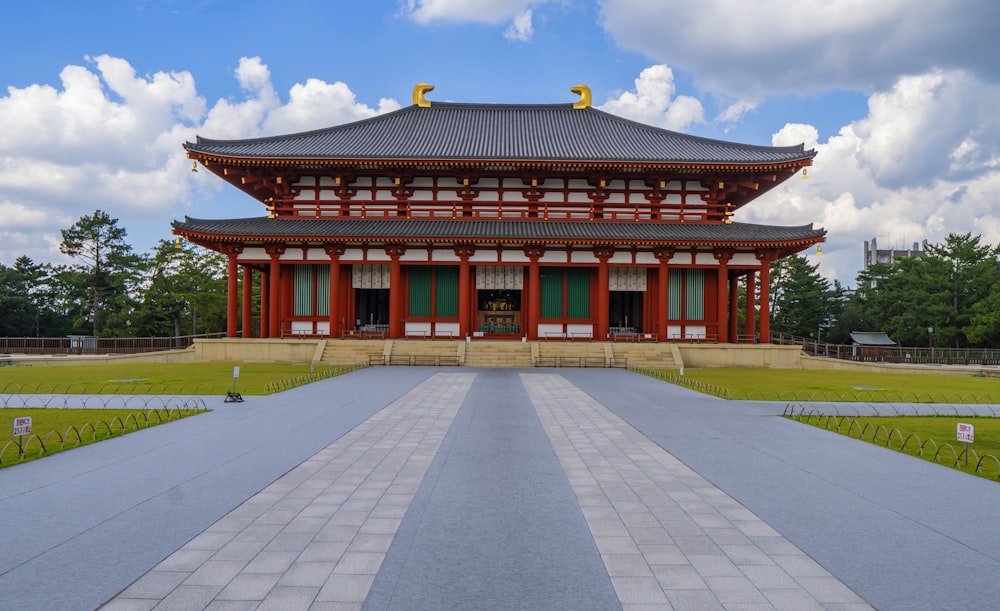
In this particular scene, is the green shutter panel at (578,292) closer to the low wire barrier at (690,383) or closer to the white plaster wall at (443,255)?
the low wire barrier at (690,383)

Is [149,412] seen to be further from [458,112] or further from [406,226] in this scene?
[458,112]

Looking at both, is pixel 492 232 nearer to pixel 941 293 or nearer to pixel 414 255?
pixel 414 255

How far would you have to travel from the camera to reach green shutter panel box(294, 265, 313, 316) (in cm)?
3067

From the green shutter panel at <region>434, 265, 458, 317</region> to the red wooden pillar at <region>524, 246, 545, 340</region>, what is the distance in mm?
4402

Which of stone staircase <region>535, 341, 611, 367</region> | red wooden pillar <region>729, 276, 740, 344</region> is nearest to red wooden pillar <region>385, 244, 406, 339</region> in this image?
stone staircase <region>535, 341, 611, 367</region>

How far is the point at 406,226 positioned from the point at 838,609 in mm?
27116

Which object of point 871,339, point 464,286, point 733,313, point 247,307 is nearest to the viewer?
point 247,307


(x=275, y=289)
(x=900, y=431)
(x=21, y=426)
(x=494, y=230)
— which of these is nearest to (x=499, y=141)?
(x=494, y=230)

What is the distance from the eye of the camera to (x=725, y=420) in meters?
12.4

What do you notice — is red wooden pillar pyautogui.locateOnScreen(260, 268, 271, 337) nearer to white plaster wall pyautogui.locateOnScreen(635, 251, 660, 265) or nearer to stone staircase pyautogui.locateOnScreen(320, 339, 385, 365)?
stone staircase pyautogui.locateOnScreen(320, 339, 385, 365)

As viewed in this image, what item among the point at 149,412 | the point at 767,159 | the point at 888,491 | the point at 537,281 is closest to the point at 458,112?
the point at 537,281

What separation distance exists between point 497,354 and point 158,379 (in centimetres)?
1431

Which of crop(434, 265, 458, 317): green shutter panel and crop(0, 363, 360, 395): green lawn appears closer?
crop(0, 363, 360, 395): green lawn

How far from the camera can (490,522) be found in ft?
19.2
